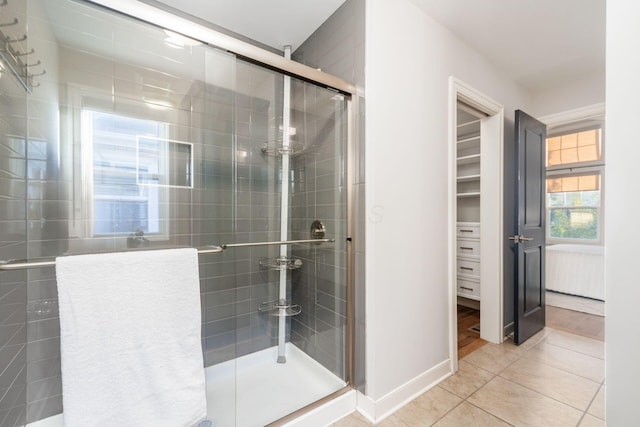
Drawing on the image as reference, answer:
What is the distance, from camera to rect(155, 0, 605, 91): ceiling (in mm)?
1733

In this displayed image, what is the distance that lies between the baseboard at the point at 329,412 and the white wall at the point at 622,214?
1.16 meters

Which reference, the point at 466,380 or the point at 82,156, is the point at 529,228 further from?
the point at 82,156

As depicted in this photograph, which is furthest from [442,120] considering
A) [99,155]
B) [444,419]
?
[99,155]

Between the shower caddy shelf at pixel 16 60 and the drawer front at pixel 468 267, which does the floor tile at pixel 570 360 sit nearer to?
the drawer front at pixel 468 267

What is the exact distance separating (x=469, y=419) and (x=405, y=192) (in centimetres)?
133

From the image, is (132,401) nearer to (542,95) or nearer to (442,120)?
(442,120)

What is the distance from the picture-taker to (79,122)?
51.7 inches

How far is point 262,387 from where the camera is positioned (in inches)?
65.9

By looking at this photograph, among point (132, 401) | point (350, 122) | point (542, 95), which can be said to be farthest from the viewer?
point (542, 95)

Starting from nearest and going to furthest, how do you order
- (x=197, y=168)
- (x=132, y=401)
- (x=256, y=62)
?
(x=132, y=401) → (x=256, y=62) → (x=197, y=168)

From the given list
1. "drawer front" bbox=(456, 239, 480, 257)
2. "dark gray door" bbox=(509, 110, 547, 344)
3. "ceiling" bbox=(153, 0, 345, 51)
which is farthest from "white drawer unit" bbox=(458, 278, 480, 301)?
"ceiling" bbox=(153, 0, 345, 51)

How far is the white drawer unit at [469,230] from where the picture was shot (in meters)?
2.81

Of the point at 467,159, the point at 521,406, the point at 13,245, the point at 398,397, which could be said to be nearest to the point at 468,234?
the point at 467,159

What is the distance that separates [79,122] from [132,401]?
130 cm
